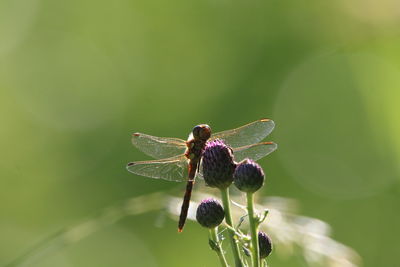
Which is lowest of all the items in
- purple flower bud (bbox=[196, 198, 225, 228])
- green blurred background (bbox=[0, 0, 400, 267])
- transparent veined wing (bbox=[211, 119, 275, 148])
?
green blurred background (bbox=[0, 0, 400, 267])

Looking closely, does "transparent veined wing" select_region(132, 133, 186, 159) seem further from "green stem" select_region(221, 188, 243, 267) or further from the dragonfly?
"green stem" select_region(221, 188, 243, 267)

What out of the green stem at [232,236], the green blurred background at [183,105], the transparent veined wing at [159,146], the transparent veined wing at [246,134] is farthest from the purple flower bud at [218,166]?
the green blurred background at [183,105]

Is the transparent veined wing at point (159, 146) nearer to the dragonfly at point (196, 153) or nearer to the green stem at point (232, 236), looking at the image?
the dragonfly at point (196, 153)

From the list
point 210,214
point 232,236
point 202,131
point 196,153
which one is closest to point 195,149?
point 196,153

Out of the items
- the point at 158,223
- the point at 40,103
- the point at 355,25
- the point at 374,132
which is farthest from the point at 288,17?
the point at 158,223

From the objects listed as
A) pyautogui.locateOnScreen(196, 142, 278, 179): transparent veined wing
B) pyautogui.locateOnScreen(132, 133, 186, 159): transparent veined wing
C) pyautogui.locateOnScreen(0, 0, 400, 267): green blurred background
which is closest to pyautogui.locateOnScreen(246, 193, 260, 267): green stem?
pyautogui.locateOnScreen(196, 142, 278, 179): transparent veined wing

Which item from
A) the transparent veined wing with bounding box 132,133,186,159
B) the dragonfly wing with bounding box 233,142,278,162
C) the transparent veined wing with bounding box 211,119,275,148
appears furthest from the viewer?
the transparent veined wing with bounding box 132,133,186,159

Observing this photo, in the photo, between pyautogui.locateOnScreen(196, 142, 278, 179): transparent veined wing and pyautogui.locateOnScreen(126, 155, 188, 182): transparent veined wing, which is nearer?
pyautogui.locateOnScreen(196, 142, 278, 179): transparent veined wing
